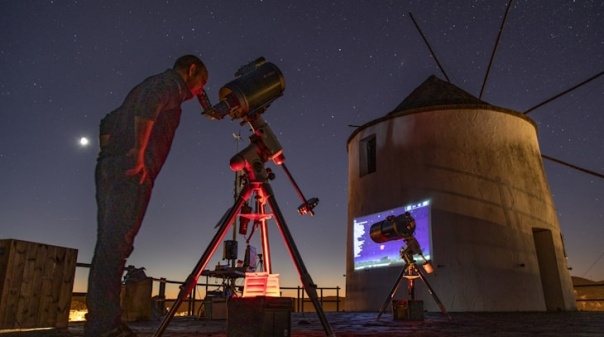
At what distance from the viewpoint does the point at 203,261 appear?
230cm

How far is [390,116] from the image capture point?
12.9m

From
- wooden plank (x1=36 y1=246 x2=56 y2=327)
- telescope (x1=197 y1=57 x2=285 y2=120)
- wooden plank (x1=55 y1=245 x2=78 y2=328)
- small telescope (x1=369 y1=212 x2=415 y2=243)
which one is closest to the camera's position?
telescope (x1=197 y1=57 x2=285 y2=120)

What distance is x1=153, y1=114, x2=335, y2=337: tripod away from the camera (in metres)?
2.30

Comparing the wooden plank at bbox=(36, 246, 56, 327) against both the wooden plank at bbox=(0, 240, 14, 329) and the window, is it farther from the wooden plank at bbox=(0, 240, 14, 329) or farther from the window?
the window

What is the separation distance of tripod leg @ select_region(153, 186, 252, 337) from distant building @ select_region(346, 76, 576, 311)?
9330 millimetres

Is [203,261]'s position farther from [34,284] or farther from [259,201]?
[34,284]

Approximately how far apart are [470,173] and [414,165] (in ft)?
5.23

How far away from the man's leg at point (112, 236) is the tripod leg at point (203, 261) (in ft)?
1.06

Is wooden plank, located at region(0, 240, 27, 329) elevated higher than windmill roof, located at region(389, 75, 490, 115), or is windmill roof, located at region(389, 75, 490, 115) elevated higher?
windmill roof, located at region(389, 75, 490, 115)

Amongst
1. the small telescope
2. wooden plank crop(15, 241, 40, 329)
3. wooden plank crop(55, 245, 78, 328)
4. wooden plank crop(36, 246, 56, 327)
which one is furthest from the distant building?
wooden plank crop(15, 241, 40, 329)

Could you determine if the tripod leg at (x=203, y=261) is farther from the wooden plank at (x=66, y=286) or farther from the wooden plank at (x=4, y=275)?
the wooden plank at (x=66, y=286)

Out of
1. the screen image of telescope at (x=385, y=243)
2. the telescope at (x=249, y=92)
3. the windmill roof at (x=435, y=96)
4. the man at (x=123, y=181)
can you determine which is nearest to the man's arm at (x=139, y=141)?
the man at (x=123, y=181)

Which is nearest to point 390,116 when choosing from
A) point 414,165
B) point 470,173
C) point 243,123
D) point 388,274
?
point 414,165

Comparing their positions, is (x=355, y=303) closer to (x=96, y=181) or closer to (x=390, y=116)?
(x=390, y=116)
